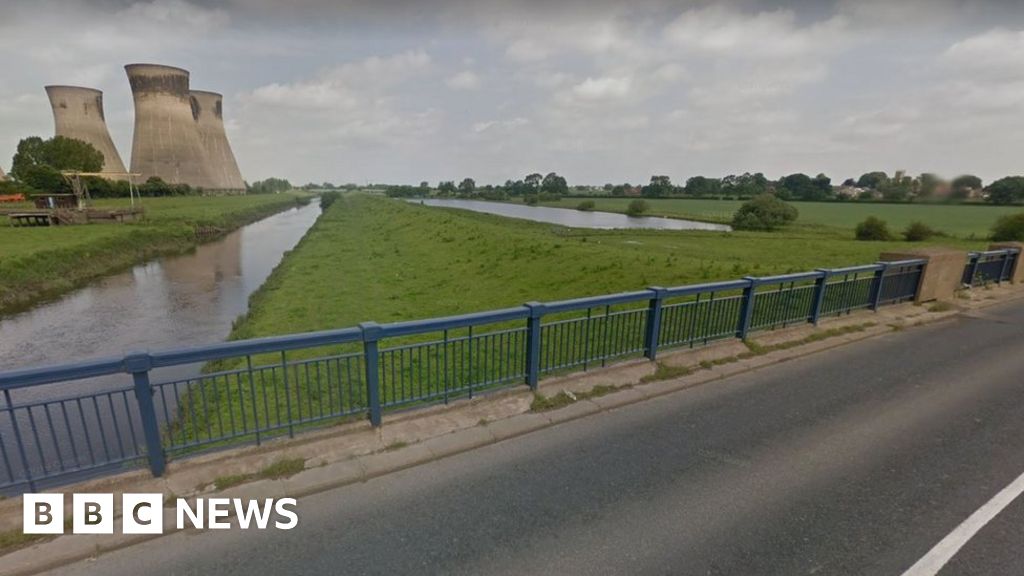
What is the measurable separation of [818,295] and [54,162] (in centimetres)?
7616

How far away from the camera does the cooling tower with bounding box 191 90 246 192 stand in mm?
76700

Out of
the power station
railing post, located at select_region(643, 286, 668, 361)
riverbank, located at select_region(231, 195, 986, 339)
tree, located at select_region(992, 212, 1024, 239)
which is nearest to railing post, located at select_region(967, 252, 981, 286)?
riverbank, located at select_region(231, 195, 986, 339)

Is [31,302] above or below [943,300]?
below

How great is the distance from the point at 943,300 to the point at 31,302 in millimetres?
26916

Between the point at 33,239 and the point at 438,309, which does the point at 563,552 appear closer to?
the point at 438,309

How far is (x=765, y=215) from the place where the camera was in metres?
47.9

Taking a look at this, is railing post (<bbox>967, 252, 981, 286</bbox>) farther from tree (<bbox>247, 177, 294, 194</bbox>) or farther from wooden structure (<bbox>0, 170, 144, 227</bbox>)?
tree (<bbox>247, 177, 294, 194</bbox>)

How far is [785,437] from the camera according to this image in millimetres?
4551

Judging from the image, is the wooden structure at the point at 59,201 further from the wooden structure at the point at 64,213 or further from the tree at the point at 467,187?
the tree at the point at 467,187

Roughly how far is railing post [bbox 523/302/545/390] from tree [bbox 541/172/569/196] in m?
130

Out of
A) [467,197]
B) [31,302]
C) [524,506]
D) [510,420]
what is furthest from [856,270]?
[467,197]

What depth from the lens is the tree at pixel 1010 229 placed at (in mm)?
24500

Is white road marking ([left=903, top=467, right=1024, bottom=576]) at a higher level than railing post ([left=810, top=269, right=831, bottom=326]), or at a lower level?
lower

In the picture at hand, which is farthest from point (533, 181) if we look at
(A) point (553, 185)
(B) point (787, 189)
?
(B) point (787, 189)
